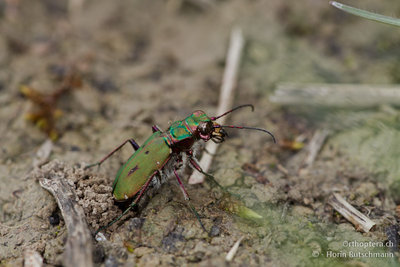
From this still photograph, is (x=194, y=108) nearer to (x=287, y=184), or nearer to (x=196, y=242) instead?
(x=287, y=184)

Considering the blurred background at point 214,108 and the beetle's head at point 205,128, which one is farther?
the beetle's head at point 205,128

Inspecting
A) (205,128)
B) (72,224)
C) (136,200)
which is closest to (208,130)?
(205,128)

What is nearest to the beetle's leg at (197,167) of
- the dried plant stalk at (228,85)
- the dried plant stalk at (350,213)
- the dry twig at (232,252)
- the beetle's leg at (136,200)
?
the dried plant stalk at (228,85)

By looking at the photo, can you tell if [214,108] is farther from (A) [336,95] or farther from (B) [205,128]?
(A) [336,95]

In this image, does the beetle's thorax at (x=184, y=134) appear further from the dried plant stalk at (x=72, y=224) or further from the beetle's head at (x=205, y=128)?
the dried plant stalk at (x=72, y=224)

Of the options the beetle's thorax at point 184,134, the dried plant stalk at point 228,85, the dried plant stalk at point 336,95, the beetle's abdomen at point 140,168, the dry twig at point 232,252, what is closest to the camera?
the dry twig at point 232,252

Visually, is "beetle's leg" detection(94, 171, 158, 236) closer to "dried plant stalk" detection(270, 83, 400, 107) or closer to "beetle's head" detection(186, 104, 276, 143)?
"beetle's head" detection(186, 104, 276, 143)

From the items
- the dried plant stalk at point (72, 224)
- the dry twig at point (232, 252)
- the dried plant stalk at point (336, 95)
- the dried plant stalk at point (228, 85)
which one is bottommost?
the dried plant stalk at point (336, 95)
